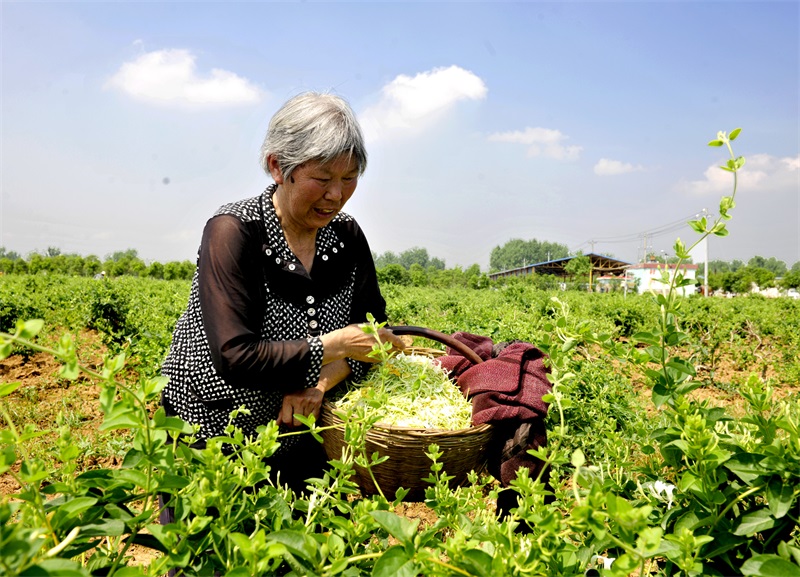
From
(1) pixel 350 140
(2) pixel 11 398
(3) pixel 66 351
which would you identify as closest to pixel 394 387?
(1) pixel 350 140

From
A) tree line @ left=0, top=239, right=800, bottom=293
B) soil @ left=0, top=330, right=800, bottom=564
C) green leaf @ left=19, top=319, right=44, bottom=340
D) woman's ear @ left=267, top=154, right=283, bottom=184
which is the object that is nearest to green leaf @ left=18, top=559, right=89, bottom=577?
green leaf @ left=19, top=319, right=44, bottom=340

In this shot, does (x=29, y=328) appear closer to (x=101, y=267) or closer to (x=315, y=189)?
(x=315, y=189)

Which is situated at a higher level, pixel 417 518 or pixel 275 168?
pixel 275 168

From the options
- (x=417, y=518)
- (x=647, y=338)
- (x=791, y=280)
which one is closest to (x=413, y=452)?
(x=417, y=518)

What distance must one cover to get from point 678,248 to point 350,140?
122 cm

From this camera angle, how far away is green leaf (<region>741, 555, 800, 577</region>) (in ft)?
2.52

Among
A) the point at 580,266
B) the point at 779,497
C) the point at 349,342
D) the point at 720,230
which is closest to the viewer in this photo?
the point at 779,497

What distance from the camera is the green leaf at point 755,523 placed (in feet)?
2.85

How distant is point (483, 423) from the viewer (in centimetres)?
176

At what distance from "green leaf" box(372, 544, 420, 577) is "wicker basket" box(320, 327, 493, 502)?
0.79 meters

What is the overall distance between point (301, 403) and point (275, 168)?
2.79ft

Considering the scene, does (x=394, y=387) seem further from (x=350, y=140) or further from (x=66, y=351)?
(x=66, y=351)

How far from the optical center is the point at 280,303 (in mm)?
2059

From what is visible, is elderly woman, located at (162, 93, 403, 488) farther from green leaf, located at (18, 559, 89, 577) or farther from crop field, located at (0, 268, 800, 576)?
green leaf, located at (18, 559, 89, 577)
